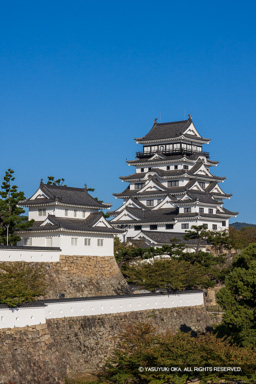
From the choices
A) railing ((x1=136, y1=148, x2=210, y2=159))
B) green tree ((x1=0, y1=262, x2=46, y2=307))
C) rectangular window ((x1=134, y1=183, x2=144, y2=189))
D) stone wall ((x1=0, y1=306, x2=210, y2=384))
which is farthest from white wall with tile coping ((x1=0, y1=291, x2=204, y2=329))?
rectangular window ((x1=134, y1=183, x2=144, y2=189))

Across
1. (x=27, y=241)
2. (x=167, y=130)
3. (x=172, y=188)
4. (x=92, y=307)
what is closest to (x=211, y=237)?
(x=172, y=188)

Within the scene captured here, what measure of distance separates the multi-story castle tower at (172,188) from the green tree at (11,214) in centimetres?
1780

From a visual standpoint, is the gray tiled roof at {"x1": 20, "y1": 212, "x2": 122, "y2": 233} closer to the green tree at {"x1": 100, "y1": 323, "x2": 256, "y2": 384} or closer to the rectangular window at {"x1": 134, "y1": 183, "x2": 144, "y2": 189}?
the green tree at {"x1": 100, "y1": 323, "x2": 256, "y2": 384}

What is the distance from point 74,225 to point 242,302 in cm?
1263

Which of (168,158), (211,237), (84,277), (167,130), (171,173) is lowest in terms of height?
(84,277)

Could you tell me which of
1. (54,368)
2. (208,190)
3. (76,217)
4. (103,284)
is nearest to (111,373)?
(54,368)

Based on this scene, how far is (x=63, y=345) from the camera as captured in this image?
96.0 feet

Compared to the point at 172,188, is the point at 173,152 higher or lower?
higher

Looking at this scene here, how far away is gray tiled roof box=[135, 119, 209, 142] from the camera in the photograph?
66062mm

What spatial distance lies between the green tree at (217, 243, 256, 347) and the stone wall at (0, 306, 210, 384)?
542 centimetres

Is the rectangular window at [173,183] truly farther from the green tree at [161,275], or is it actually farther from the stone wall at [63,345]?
the stone wall at [63,345]

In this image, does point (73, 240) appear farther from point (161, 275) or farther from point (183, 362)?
point (183, 362)

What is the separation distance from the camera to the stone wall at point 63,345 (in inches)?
980

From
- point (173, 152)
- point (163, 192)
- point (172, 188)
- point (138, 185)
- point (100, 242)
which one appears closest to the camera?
point (100, 242)
